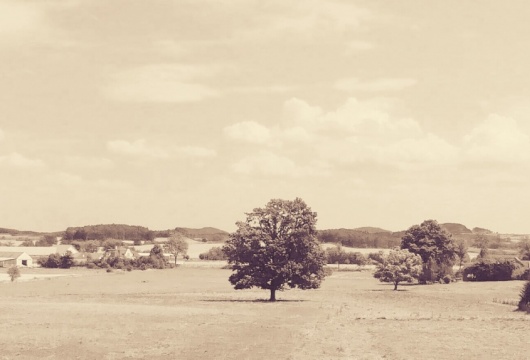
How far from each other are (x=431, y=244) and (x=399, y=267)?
26.8 meters

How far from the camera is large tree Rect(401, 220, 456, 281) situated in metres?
128

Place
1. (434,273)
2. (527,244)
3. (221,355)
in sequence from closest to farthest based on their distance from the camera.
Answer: (221,355), (434,273), (527,244)

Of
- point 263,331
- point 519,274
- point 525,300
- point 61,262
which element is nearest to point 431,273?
point 519,274

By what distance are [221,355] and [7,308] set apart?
36766 millimetres

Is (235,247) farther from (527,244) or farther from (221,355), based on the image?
(527,244)

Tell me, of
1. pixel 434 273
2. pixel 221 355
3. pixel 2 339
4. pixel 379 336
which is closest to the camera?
pixel 221 355

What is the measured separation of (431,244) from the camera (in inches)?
5113

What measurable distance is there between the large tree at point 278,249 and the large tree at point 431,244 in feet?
189

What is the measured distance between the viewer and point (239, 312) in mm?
60750

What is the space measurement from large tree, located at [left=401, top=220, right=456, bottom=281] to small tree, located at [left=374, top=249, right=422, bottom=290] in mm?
18385

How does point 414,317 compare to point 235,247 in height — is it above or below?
below

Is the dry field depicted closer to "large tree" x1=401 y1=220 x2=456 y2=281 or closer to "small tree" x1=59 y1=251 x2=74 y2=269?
"large tree" x1=401 y1=220 x2=456 y2=281

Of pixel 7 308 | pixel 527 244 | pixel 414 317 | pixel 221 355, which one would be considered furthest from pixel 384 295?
pixel 527 244

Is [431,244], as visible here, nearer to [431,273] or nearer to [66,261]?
[431,273]
